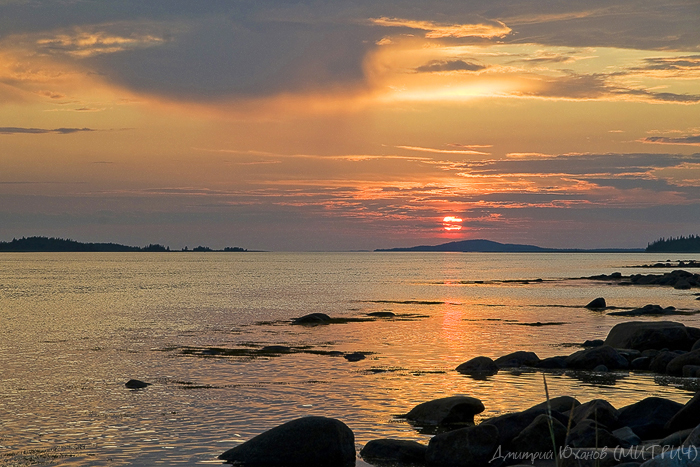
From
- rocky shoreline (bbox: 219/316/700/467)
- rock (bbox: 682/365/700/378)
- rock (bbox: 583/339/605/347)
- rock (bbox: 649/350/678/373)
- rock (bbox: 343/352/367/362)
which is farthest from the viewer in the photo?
rock (bbox: 583/339/605/347)

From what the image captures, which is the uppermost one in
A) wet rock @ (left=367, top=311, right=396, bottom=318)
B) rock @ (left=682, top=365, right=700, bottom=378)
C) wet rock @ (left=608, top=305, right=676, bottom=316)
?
rock @ (left=682, top=365, right=700, bottom=378)

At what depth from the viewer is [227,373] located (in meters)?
27.5

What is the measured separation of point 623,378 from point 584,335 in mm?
16090

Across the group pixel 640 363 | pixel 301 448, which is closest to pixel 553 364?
pixel 640 363

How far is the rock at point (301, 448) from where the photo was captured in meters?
15.0

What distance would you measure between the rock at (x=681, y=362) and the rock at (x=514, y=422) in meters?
12.7

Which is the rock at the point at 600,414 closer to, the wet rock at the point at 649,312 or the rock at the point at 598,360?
the rock at the point at 598,360

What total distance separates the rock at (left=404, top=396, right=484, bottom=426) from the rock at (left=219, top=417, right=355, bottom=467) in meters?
Result: 3.74

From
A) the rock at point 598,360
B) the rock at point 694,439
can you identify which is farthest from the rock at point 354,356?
the rock at point 694,439

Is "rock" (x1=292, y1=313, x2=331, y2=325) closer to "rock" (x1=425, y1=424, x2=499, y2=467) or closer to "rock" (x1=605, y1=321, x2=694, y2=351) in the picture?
"rock" (x1=605, y1=321, x2=694, y2=351)

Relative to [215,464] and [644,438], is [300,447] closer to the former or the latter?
[215,464]

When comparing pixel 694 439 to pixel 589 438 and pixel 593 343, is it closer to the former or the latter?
pixel 589 438

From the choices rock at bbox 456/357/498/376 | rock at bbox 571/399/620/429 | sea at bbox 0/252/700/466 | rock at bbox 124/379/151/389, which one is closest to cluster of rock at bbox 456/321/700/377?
rock at bbox 456/357/498/376

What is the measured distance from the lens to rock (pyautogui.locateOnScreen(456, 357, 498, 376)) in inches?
1062
